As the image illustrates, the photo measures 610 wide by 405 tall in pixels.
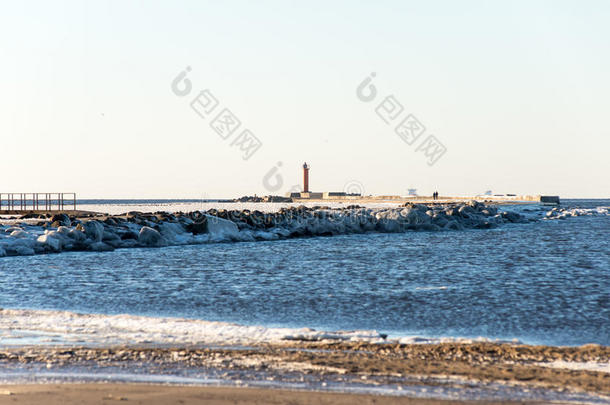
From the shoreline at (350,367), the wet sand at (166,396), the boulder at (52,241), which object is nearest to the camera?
the wet sand at (166,396)

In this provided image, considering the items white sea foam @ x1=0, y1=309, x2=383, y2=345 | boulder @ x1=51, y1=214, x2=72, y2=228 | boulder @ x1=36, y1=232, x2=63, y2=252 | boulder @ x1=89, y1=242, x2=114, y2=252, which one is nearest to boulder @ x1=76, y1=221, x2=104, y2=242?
boulder @ x1=89, y1=242, x2=114, y2=252

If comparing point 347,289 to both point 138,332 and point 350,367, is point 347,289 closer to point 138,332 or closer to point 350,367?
point 138,332

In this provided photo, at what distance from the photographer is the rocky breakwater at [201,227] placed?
21.5m

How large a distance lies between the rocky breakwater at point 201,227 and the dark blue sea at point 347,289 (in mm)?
1634

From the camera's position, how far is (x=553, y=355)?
6.93 m

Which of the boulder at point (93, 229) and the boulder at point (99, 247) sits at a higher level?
the boulder at point (93, 229)

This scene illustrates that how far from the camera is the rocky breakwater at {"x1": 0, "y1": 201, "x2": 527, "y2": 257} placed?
21.5 m

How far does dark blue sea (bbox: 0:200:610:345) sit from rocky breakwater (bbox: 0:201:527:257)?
64.3 inches

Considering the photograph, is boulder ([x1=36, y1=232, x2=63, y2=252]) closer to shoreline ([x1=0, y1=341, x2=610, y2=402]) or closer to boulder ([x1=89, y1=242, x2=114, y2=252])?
boulder ([x1=89, y1=242, x2=114, y2=252])

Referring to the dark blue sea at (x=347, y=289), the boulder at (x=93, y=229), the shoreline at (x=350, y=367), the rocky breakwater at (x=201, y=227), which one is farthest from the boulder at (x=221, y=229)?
the shoreline at (x=350, y=367)

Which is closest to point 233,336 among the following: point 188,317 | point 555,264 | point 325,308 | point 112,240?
point 188,317

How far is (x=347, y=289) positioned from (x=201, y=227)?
15892 millimetres

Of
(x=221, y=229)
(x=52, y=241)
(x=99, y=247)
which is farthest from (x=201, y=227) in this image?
(x=52, y=241)

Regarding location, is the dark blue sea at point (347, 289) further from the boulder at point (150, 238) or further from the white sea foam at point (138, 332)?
the boulder at point (150, 238)
